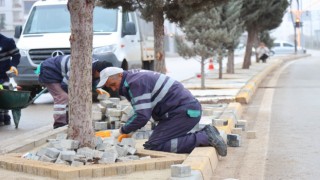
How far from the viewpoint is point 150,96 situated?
652 cm

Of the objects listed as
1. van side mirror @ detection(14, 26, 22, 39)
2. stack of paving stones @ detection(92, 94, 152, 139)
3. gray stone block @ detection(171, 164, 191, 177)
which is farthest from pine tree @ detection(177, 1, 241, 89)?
gray stone block @ detection(171, 164, 191, 177)

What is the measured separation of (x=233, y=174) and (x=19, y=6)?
17.1m

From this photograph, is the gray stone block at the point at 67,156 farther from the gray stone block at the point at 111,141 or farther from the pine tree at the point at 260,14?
the pine tree at the point at 260,14

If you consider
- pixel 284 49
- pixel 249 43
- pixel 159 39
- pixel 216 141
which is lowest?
pixel 284 49

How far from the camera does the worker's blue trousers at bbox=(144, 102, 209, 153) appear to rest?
6.72 m

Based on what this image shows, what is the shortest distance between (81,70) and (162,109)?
972 millimetres

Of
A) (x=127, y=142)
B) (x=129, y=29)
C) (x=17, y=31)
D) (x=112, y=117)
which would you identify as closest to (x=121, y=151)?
(x=127, y=142)

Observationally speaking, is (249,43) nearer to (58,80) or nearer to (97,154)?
(58,80)

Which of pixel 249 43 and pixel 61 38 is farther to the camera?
pixel 249 43

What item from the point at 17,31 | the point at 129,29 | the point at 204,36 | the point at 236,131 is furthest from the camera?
the point at 204,36

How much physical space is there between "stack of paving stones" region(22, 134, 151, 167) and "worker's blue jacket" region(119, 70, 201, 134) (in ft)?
0.76

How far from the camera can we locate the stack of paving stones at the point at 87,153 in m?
6.11

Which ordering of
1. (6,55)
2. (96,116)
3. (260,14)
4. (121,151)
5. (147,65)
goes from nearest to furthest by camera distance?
(121,151), (96,116), (6,55), (147,65), (260,14)

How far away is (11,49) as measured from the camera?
1066 centimetres
